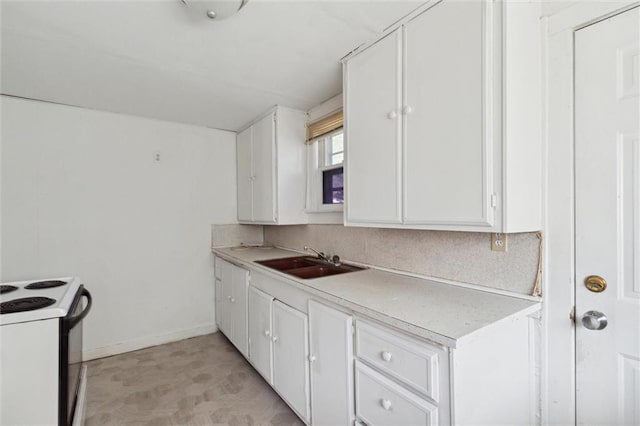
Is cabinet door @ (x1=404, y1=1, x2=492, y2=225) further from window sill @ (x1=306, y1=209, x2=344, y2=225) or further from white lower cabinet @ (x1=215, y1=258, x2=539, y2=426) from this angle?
window sill @ (x1=306, y1=209, x2=344, y2=225)

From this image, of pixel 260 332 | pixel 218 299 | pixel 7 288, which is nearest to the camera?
pixel 7 288

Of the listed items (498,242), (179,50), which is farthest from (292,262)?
(179,50)

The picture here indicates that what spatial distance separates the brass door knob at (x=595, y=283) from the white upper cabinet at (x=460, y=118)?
27 centimetres

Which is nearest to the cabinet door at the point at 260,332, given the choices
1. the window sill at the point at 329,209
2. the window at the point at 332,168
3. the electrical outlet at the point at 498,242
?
the window sill at the point at 329,209

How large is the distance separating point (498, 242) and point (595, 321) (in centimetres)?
44

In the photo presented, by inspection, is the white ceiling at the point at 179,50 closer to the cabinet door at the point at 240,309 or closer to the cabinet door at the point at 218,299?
the cabinet door at the point at 240,309

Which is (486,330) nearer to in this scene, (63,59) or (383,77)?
(383,77)

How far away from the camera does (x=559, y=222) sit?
125cm

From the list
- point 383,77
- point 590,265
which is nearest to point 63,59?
point 383,77

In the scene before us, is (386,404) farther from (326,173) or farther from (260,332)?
(326,173)

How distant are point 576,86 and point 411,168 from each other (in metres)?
0.70

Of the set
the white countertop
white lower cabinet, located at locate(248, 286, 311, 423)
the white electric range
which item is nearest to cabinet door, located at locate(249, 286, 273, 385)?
white lower cabinet, located at locate(248, 286, 311, 423)

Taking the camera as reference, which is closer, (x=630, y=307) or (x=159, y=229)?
(x=630, y=307)

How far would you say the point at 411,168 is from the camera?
55.6 inches
